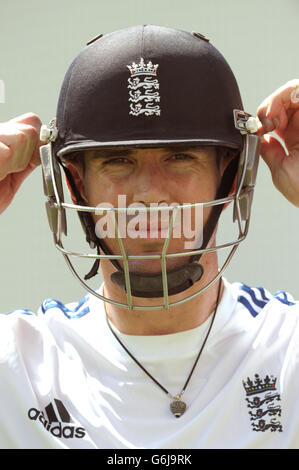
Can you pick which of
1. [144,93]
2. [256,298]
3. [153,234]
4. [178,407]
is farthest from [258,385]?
[144,93]

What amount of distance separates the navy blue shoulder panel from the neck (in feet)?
0.39

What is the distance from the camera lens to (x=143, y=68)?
5.72 feet

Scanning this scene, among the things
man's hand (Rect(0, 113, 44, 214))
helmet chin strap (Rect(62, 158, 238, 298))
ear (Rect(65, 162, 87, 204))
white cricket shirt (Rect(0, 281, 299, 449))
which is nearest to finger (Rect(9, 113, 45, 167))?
man's hand (Rect(0, 113, 44, 214))

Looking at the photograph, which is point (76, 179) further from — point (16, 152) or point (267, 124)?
point (267, 124)

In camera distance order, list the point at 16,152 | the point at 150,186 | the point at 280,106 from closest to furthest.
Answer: the point at 150,186 < the point at 280,106 < the point at 16,152

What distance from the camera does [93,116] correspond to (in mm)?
1784

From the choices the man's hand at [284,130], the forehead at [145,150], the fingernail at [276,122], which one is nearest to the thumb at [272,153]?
the man's hand at [284,130]

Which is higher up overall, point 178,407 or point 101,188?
point 101,188

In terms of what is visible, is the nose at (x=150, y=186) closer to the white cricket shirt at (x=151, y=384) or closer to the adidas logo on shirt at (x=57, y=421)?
the white cricket shirt at (x=151, y=384)

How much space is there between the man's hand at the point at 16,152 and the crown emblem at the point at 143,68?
379 millimetres

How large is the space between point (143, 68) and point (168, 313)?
0.64 metres

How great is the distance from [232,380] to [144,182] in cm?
54

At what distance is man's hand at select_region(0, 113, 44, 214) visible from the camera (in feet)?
6.16
